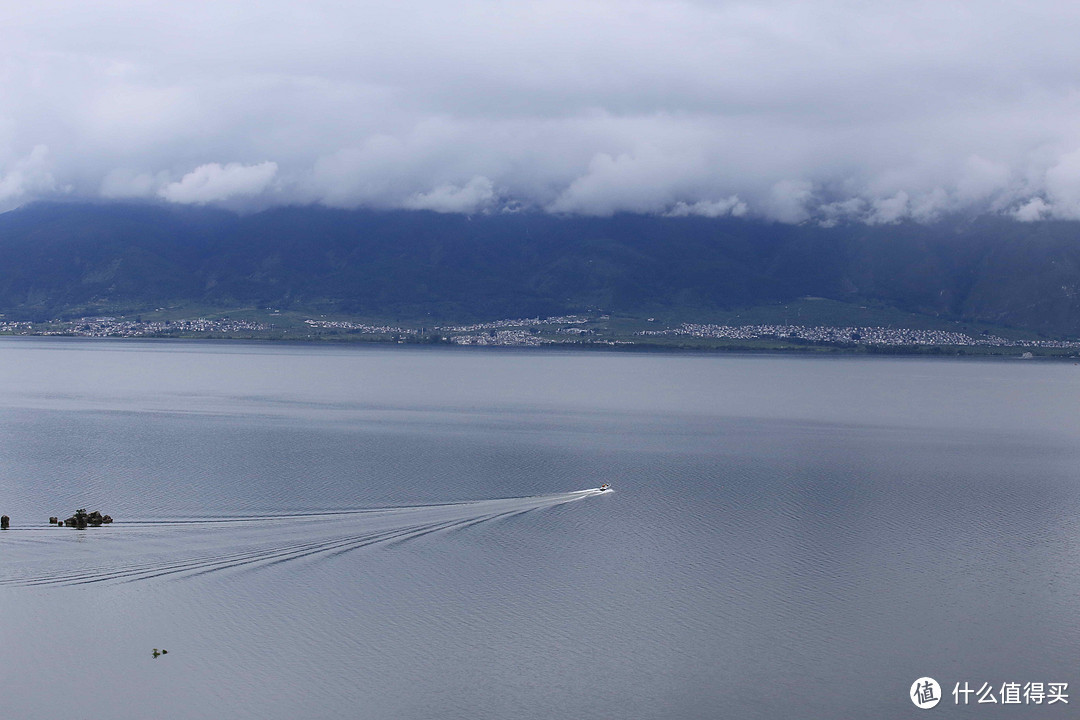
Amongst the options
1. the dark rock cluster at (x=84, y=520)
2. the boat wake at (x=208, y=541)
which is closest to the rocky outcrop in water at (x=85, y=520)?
the dark rock cluster at (x=84, y=520)

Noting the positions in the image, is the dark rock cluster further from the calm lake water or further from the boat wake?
the calm lake water

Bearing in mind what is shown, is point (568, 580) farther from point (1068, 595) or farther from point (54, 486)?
point (54, 486)

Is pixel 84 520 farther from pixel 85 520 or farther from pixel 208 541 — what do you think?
pixel 208 541

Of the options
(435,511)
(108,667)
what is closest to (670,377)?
(435,511)

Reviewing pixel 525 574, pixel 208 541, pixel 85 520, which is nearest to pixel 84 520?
pixel 85 520

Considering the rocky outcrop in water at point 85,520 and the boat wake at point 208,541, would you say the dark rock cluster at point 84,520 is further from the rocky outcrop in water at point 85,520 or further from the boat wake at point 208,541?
the boat wake at point 208,541

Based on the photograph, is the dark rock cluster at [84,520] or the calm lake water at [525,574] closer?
the calm lake water at [525,574]
